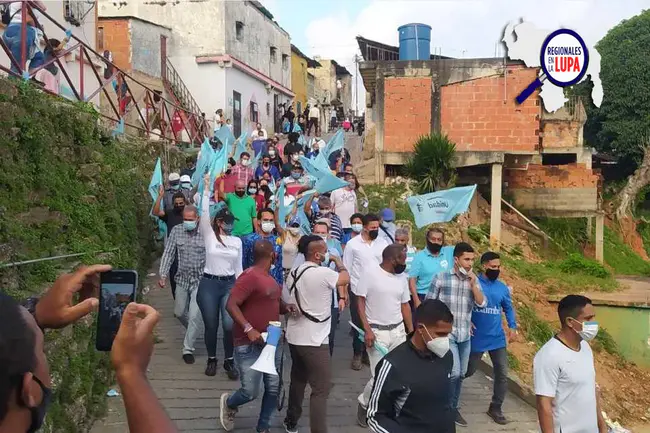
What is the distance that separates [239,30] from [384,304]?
26464 millimetres

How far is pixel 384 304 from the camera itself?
611 centimetres

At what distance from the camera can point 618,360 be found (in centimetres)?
1512

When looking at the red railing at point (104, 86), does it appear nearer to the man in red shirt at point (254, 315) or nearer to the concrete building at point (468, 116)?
the man in red shirt at point (254, 315)

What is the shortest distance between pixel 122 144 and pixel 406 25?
40.4ft

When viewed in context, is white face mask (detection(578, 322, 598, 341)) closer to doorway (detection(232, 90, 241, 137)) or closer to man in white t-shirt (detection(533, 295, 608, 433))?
man in white t-shirt (detection(533, 295, 608, 433))

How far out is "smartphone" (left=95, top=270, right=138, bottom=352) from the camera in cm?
275

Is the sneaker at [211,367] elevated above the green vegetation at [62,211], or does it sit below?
below

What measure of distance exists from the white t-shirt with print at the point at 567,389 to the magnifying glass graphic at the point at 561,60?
13336mm

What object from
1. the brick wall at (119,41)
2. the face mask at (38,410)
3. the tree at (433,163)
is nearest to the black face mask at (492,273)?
the face mask at (38,410)

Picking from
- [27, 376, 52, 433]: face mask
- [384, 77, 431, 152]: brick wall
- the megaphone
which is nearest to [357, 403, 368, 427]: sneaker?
the megaphone

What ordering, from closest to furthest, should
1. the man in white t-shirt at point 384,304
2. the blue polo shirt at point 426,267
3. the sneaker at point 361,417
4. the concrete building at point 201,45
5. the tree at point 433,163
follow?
1. the man in white t-shirt at point 384,304
2. the sneaker at point 361,417
3. the blue polo shirt at point 426,267
4. the tree at point 433,163
5. the concrete building at point 201,45

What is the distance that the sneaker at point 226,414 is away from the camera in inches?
233

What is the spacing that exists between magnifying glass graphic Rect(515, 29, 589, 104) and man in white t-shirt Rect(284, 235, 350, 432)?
503 inches

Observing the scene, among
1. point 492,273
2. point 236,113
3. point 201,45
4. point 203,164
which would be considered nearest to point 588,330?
point 492,273
